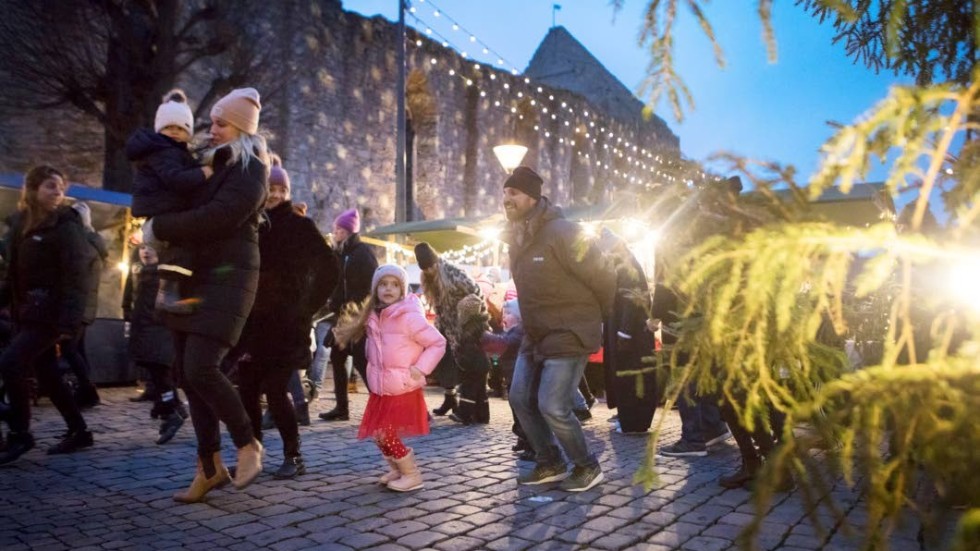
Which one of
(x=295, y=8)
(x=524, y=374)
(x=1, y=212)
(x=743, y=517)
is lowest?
(x=743, y=517)

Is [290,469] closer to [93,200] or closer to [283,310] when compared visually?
[283,310]

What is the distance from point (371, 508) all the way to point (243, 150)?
1835mm

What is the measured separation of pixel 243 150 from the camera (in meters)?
3.84

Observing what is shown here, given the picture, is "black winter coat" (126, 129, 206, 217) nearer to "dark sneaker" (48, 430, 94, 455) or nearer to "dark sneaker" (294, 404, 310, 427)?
"dark sneaker" (48, 430, 94, 455)

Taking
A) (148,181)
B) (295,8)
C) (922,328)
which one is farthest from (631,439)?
(295,8)

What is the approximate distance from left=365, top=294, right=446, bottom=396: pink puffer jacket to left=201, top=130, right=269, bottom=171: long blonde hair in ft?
3.73

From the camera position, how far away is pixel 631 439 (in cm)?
629

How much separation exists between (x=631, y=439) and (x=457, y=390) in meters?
1.92

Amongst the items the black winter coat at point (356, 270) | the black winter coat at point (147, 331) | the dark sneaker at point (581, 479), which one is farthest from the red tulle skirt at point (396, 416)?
the black winter coat at point (147, 331)

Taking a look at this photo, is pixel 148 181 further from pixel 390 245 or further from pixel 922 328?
pixel 390 245

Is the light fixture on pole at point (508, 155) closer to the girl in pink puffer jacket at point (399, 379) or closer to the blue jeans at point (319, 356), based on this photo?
the blue jeans at point (319, 356)

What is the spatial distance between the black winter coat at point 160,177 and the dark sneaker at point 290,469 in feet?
5.47

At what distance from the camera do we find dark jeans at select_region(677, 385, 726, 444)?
5672 mm

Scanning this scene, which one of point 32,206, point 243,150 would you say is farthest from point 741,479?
point 32,206
